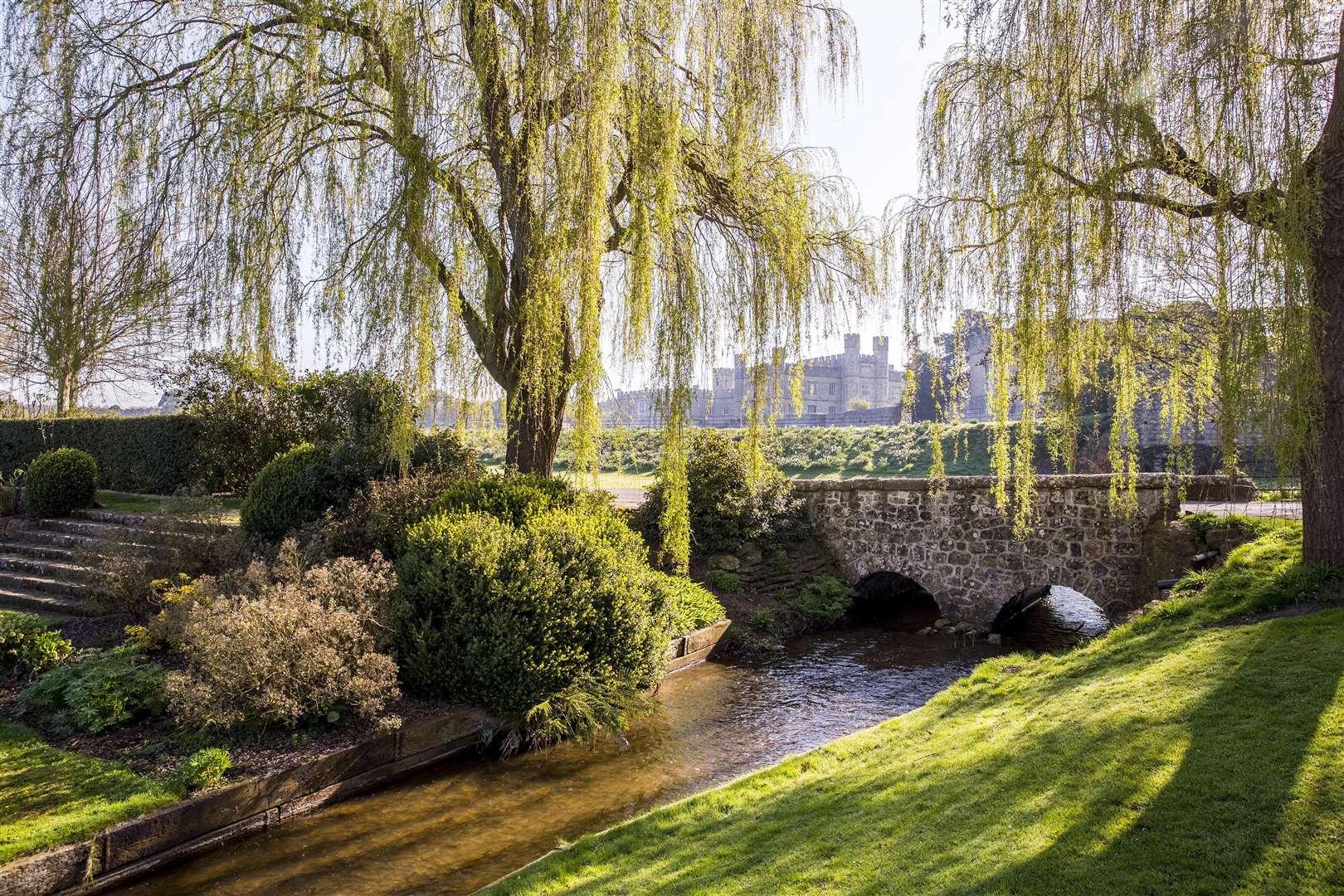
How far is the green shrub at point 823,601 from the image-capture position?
12547 millimetres

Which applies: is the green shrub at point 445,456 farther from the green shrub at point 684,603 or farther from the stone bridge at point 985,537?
Answer: the stone bridge at point 985,537

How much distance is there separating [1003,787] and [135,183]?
771cm

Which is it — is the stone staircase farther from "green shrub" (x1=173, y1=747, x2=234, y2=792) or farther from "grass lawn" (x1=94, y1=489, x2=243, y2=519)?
"green shrub" (x1=173, y1=747, x2=234, y2=792)

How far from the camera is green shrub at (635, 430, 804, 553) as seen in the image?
13516 millimetres

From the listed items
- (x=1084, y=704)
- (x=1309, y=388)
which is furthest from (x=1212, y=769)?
(x=1309, y=388)

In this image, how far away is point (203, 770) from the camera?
18.4ft

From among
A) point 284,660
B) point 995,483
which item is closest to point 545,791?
point 284,660

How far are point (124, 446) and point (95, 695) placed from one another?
11020 millimetres

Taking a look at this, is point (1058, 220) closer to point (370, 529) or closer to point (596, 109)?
point (596, 109)

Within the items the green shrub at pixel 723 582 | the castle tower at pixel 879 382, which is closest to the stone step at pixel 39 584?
the green shrub at pixel 723 582

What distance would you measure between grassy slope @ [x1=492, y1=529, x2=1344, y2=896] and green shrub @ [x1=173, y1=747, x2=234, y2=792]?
2545 mm

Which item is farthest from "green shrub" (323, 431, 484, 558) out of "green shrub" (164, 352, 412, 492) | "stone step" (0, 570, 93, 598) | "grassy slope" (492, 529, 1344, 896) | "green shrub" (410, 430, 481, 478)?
"green shrub" (164, 352, 412, 492)

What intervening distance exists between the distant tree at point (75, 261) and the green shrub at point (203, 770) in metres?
2.95

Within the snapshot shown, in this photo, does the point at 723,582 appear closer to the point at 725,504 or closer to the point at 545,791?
the point at 725,504
